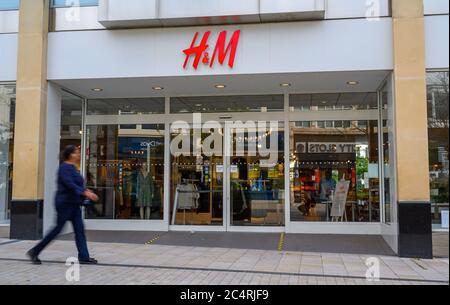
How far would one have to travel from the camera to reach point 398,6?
28.4 feet

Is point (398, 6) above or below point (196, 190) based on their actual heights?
above

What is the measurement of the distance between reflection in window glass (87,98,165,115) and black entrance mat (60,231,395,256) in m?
2.90

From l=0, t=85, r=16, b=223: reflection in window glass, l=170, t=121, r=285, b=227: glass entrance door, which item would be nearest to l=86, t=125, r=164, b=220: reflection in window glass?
l=170, t=121, r=285, b=227: glass entrance door

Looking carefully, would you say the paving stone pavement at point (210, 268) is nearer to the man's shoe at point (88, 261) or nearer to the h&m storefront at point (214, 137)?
the man's shoe at point (88, 261)

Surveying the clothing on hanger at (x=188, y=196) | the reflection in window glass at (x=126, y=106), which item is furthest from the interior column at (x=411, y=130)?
the reflection in window glass at (x=126, y=106)

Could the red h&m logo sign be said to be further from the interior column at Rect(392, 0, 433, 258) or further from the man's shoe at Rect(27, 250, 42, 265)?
the man's shoe at Rect(27, 250, 42, 265)

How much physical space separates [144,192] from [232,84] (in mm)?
3481

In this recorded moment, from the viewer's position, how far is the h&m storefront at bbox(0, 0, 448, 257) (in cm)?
880

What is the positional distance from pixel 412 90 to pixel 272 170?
3.89 metres

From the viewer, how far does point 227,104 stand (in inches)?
451
